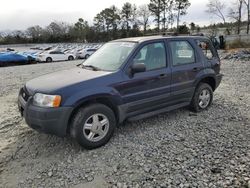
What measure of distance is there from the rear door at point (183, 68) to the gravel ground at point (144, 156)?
1.71 ft

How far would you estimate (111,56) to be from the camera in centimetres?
467

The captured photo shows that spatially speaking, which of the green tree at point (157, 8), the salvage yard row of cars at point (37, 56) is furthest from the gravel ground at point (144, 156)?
the green tree at point (157, 8)

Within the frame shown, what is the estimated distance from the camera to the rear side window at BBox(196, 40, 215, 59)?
5.55m

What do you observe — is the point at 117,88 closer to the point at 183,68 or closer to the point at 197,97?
→ the point at 183,68

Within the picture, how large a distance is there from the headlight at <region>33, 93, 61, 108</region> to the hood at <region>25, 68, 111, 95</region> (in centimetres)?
7

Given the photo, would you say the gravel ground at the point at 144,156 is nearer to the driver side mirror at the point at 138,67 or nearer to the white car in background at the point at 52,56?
the driver side mirror at the point at 138,67

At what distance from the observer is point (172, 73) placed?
4.84 metres

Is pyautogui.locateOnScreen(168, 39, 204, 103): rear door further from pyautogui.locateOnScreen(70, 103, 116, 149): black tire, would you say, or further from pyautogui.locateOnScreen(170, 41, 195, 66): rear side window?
pyautogui.locateOnScreen(70, 103, 116, 149): black tire

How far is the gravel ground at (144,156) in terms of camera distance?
327 centimetres

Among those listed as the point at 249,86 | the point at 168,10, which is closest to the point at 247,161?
the point at 249,86

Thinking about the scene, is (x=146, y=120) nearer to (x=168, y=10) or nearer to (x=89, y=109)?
(x=89, y=109)

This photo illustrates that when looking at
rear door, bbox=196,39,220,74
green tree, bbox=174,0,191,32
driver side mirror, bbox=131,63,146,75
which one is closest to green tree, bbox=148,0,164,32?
green tree, bbox=174,0,191,32

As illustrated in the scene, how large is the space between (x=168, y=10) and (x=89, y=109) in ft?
195

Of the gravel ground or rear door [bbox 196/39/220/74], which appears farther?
rear door [bbox 196/39/220/74]
